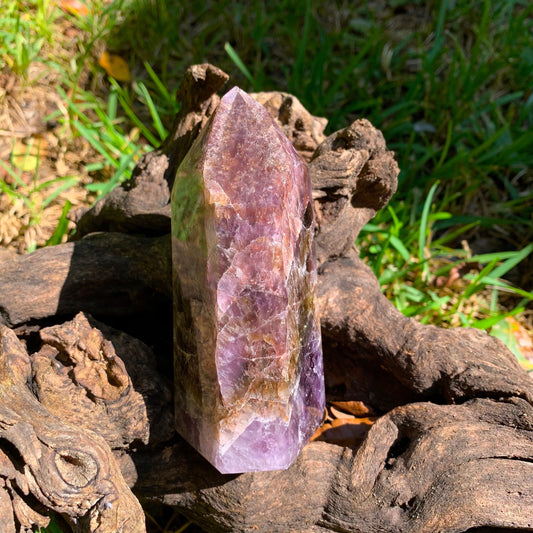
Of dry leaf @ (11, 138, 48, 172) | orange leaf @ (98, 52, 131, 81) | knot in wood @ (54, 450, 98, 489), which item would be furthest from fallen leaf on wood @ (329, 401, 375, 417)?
orange leaf @ (98, 52, 131, 81)

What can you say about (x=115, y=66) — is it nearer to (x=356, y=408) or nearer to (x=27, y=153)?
(x=27, y=153)

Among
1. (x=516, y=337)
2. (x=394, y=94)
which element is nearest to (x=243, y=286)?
(x=516, y=337)

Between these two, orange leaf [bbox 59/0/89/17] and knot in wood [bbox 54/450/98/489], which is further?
orange leaf [bbox 59/0/89/17]

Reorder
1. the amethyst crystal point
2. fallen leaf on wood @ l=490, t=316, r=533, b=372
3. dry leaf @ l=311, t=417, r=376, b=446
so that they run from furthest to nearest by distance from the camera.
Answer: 1. fallen leaf on wood @ l=490, t=316, r=533, b=372
2. dry leaf @ l=311, t=417, r=376, b=446
3. the amethyst crystal point

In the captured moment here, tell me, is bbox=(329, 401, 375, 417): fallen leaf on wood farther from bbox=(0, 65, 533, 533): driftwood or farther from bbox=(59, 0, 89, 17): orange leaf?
bbox=(59, 0, 89, 17): orange leaf

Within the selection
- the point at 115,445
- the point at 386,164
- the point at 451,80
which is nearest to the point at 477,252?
the point at 451,80

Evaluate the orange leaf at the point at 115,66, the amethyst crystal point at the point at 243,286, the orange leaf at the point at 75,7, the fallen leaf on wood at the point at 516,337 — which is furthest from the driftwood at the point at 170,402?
the orange leaf at the point at 75,7

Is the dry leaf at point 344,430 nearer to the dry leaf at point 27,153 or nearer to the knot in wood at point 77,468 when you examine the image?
the knot in wood at point 77,468
